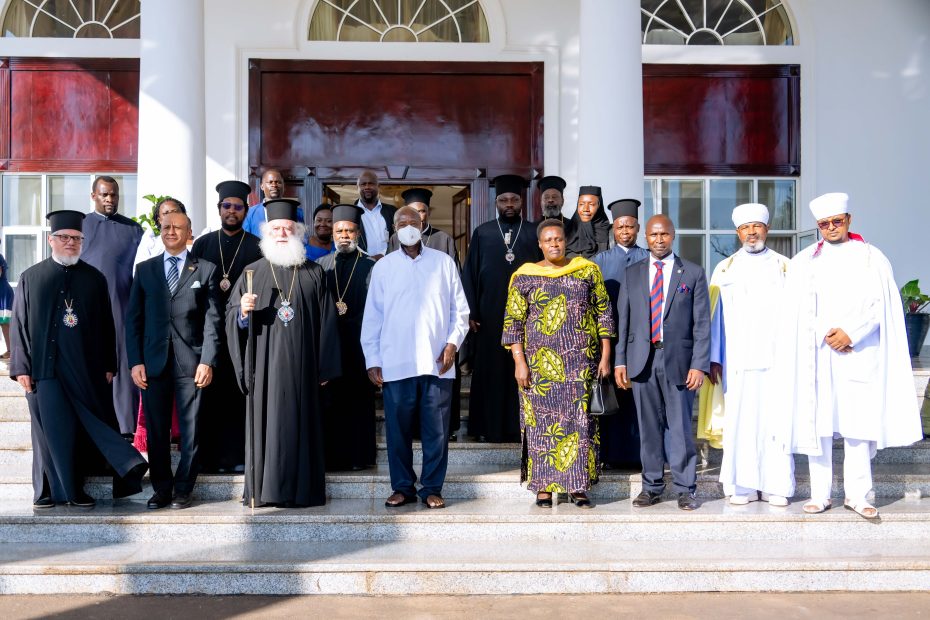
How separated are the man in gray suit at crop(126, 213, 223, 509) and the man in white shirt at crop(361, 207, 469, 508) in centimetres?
111

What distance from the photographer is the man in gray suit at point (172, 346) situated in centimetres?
613

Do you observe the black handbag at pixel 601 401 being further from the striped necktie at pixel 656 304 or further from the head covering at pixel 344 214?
the head covering at pixel 344 214

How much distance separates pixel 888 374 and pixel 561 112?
559 centimetres

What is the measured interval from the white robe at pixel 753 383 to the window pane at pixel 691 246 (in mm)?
4619

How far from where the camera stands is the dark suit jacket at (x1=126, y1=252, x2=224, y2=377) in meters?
6.16

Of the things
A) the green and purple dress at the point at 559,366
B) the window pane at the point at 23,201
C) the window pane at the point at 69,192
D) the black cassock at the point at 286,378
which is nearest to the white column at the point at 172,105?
the window pane at the point at 69,192

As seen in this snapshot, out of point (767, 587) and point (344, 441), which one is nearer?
point (767, 587)

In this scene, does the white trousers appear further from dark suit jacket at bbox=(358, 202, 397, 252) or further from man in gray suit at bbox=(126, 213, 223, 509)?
man in gray suit at bbox=(126, 213, 223, 509)

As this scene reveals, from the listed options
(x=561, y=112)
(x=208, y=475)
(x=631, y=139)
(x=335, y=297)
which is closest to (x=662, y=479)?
(x=335, y=297)

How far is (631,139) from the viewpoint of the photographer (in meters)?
8.91

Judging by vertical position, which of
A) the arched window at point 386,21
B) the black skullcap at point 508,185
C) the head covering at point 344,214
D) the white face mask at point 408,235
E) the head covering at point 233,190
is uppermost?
the arched window at point 386,21

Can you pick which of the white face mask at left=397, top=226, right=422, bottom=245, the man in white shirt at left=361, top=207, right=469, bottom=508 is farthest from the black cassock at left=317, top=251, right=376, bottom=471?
the white face mask at left=397, top=226, right=422, bottom=245

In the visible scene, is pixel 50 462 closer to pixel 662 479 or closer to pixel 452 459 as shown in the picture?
pixel 452 459

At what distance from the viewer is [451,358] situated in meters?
6.16
